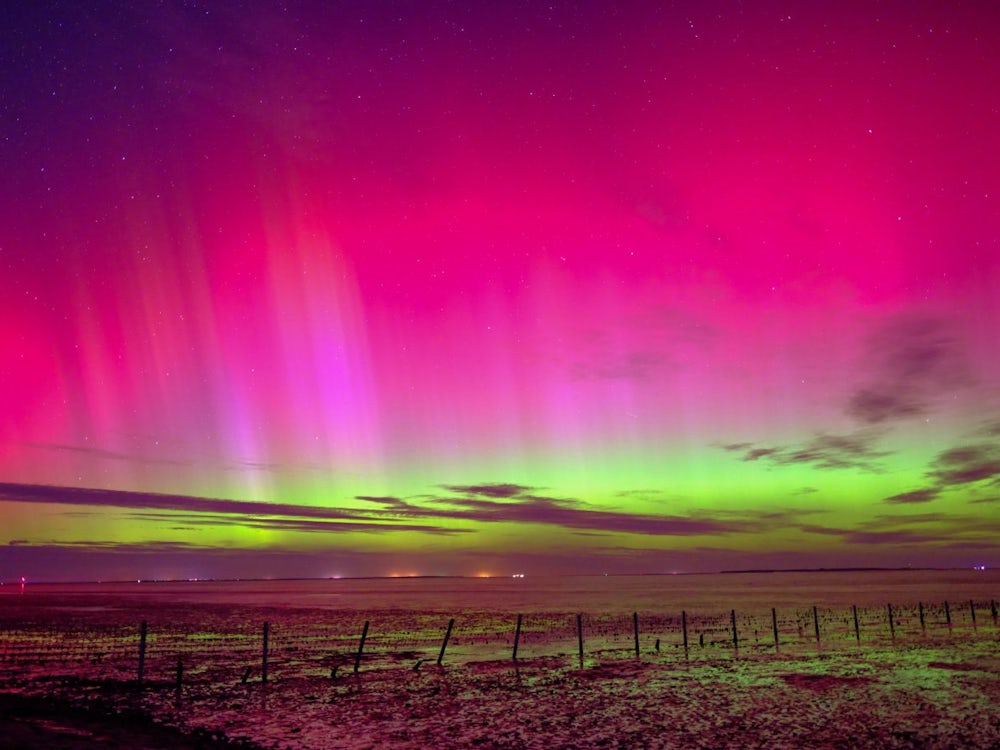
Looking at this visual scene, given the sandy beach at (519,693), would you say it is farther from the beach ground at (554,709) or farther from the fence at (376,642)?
the fence at (376,642)

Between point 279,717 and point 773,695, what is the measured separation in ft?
56.0

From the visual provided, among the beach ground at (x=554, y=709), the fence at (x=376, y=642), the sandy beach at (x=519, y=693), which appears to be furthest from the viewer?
the fence at (x=376, y=642)

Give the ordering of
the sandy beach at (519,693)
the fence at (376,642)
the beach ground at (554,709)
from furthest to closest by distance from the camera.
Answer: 1. the fence at (376,642)
2. the sandy beach at (519,693)
3. the beach ground at (554,709)

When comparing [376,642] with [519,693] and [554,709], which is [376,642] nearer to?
[519,693]

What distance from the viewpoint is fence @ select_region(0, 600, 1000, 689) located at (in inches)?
1393

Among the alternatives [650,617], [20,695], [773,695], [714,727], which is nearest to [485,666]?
[773,695]

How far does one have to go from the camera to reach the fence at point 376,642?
35.4 meters

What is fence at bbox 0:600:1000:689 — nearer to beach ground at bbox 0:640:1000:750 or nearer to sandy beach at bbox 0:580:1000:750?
sandy beach at bbox 0:580:1000:750

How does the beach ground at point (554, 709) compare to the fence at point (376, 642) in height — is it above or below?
above

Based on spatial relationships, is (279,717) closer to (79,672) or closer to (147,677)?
(147,677)

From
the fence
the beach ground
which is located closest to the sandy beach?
the beach ground

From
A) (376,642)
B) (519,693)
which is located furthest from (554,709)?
(376,642)

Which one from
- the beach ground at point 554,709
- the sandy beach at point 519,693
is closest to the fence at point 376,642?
the sandy beach at point 519,693

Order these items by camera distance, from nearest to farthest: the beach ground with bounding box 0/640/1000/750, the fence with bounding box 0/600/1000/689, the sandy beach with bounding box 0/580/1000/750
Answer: the beach ground with bounding box 0/640/1000/750
the sandy beach with bounding box 0/580/1000/750
the fence with bounding box 0/600/1000/689
